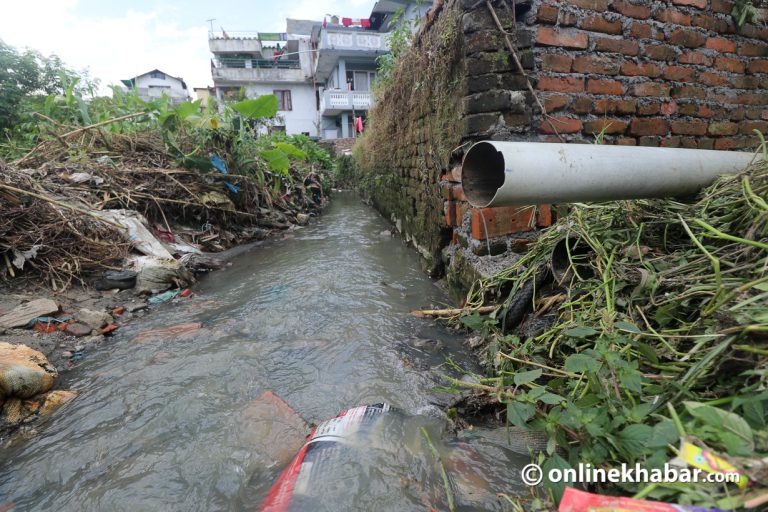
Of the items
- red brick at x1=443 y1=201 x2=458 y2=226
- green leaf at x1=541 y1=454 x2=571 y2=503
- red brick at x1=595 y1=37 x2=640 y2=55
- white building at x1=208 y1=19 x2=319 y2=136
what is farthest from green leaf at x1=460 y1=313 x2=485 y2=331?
white building at x1=208 y1=19 x2=319 y2=136

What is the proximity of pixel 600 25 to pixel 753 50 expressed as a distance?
1165mm

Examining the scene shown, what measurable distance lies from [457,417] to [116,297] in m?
2.52

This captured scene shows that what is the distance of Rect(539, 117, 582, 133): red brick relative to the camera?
1839 mm

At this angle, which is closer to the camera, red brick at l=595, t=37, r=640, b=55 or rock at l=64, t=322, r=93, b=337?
red brick at l=595, t=37, r=640, b=55

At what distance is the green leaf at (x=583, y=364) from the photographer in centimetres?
85

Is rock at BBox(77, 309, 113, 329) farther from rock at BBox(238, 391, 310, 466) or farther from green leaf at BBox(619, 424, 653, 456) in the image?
green leaf at BBox(619, 424, 653, 456)

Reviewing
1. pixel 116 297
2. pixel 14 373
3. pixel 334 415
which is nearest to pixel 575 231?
pixel 334 415

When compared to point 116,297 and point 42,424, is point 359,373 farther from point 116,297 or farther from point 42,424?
point 116,297

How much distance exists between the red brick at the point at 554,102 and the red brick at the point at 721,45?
1018 mm

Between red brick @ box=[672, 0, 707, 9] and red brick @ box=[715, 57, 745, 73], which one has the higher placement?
red brick @ box=[672, 0, 707, 9]

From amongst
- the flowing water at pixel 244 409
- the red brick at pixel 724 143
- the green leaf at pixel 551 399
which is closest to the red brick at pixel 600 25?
the red brick at pixel 724 143

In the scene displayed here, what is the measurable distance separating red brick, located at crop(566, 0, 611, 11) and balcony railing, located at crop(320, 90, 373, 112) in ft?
55.3

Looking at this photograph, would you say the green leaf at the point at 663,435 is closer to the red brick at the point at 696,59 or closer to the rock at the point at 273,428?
the rock at the point at 273,428

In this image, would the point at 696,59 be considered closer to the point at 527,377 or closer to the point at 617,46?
the point at 617,46
